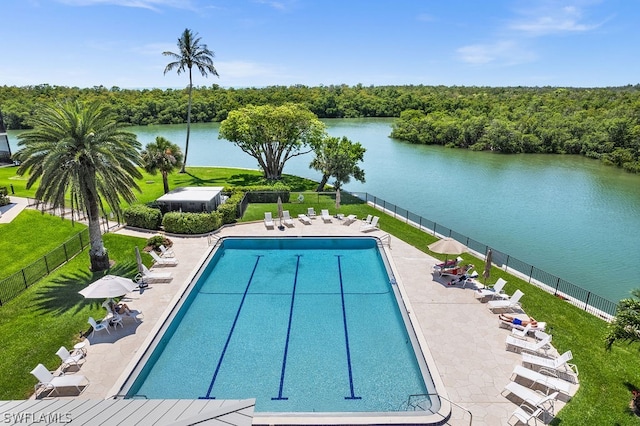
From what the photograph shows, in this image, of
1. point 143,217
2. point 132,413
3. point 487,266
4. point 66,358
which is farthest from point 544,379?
point 143,217

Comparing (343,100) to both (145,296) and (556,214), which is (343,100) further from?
(145,296)

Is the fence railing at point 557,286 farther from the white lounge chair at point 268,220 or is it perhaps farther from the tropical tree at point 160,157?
the tropical tree at point 160,157

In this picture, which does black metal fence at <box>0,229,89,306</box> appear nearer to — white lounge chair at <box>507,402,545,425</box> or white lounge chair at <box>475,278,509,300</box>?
white lounge chair at <box>507,402,545,425</box>

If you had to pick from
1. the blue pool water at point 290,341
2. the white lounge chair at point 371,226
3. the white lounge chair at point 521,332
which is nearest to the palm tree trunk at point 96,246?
the blue pool water at point 290,341

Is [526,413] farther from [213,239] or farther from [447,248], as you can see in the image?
[213,239]

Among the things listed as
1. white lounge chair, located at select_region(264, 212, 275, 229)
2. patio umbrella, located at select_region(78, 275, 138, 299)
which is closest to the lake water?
white lounge chair, located at select_region(264, 212, 275, 229)

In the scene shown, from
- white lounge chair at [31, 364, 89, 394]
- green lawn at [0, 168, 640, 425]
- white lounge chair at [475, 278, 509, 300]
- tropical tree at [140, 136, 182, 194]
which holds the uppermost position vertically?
tropical tree at [140, 136, 182, 194]

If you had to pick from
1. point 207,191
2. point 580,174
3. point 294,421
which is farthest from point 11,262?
point 580,174
